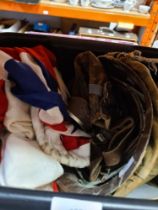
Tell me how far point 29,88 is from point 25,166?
118 mm

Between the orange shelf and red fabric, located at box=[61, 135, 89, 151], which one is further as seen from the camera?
the orange shelf

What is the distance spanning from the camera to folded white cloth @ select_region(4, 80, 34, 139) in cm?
41

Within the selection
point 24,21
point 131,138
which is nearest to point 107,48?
point 131,138

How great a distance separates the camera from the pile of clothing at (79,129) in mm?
395

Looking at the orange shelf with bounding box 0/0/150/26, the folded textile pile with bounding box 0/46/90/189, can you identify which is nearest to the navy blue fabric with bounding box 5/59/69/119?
the folded textile pile with bounding box 0/46/90/189

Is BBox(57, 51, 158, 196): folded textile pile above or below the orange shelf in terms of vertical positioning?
above

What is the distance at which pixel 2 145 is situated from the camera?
42 cm

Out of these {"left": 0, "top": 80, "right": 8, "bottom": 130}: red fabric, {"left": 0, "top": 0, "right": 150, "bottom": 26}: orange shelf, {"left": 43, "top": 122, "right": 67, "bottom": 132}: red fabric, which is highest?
{"left": 0, "top": 80, "right": 8, "bottom": 130}: red fabric

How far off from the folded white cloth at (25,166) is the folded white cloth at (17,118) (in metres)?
0.01

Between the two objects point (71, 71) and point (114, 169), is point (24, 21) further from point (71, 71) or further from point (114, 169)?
point (114, 169)

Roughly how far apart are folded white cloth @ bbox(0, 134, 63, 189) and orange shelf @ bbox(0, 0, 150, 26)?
3.59 feet

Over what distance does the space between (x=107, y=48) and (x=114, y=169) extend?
0.28 metres

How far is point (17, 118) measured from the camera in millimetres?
411

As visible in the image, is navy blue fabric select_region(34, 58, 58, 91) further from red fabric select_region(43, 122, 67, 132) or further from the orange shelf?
the orange shelf
